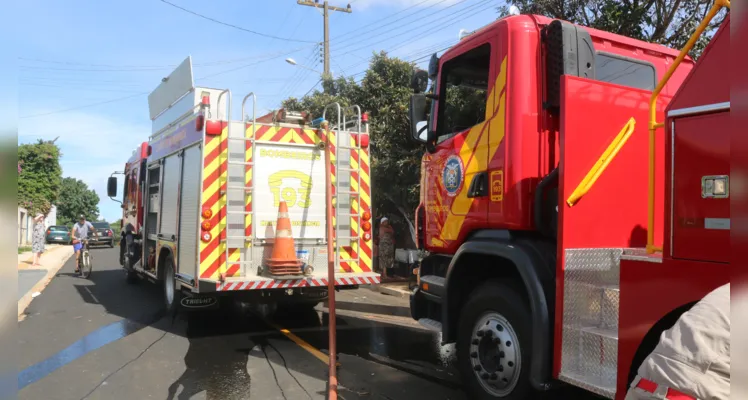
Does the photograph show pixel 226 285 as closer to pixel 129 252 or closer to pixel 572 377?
pixel 572 377

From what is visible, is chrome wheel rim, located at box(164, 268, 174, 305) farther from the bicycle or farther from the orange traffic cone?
the bicycle

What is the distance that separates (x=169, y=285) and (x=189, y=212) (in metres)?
1.75

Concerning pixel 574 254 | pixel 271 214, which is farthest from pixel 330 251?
pixel 574 254

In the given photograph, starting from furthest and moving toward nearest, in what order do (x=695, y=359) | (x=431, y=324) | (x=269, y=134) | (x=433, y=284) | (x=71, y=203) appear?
1. (x=71, y=203)
2. (x=269, y=134)
3. (x=431, y=324)
4. (x=433, y=284)
5. (x=695, y=359)

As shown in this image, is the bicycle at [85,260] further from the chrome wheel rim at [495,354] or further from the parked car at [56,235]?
the parked car at [56,235]

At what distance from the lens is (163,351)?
6.22 metres

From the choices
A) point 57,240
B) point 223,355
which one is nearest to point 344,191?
point 223,355

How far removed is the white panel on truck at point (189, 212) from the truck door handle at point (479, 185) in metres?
3.97

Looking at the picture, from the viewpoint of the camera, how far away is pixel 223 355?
19.7ft

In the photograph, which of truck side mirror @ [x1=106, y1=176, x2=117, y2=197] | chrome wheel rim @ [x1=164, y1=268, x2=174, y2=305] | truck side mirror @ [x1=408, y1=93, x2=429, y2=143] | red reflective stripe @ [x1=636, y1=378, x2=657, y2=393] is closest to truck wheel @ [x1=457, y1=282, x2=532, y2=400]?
truck side mirror @ [x1=408, y1=93, x2=429, y2=143]

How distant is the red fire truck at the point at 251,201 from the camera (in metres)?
6.73

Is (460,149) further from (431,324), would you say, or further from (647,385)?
(647,385)

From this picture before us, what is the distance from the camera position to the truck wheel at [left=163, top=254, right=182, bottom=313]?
783cm

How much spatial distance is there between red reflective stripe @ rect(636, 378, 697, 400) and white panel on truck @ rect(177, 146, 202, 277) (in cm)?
596
